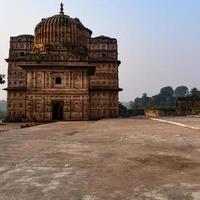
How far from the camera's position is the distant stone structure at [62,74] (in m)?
30.1

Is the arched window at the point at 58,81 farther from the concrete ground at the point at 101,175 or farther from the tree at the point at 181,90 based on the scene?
the tree at the point at 181,90

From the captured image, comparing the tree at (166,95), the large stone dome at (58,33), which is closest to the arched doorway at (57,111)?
the large stone dome at (58,33)

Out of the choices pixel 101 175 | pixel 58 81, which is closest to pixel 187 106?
pixel 58 81

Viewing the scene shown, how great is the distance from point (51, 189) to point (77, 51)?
3213cm

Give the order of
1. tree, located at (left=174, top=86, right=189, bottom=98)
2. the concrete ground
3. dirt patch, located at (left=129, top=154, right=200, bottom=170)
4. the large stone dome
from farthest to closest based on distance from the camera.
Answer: tree, located at (left=174, top=86, right=189, bottom=98) → the large stone dome → dirt patch, located at (left=129, top=154, right=200, bottom=170) → the concrete ground

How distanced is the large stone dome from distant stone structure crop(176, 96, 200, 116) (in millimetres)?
19171

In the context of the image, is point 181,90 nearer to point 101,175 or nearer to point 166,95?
point 166,95

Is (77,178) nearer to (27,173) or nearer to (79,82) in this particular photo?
(27,173)

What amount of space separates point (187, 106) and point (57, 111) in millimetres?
23979

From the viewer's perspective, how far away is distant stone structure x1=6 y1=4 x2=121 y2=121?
3008 centimetres

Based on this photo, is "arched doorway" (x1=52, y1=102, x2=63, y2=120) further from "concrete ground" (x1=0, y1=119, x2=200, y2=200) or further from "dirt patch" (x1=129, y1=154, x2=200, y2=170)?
"dirt patch" (x1=129, y1=154, x2=200, y2=170)

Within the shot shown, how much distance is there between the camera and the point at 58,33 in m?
35.9

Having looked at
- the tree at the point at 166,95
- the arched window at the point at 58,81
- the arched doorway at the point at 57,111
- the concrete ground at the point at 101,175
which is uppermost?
the tree at the point at 166,95

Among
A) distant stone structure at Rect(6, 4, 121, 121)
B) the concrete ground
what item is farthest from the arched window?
the concrete ground
